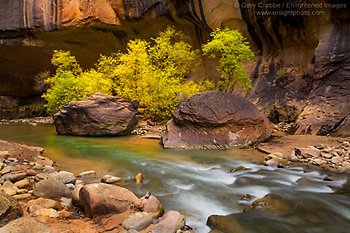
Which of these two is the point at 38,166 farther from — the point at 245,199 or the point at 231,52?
the point at 231,52

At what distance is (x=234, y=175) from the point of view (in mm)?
5492

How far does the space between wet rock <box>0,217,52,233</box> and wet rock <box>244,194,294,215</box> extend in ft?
8.95

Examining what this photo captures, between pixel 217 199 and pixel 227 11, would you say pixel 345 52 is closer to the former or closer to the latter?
pixel 227 11

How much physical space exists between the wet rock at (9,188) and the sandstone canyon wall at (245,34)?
9794mm

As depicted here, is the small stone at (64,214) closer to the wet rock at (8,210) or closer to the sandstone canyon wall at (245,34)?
the wet rock at (8,210)

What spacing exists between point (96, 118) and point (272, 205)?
917 cm

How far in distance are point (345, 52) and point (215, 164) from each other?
831 centimetres

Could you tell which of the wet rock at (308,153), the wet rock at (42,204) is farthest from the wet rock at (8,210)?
the wet rock at (308,153)

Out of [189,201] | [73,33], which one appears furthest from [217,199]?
[73,33]

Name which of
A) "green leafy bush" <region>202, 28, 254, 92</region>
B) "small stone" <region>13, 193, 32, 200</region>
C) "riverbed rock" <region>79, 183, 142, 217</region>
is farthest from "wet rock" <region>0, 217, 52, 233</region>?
"green leafy bush" <region>202, 28, 254, 92</region>

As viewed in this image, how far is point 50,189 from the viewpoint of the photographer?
379 centimetres

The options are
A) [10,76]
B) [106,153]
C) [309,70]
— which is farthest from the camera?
[10,76]

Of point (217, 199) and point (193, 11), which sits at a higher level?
point (193, 11)

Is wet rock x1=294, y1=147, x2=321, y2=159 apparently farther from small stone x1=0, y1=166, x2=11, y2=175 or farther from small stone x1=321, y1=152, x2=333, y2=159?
small stone x1=0, y1=166, x2=11, y2=175
